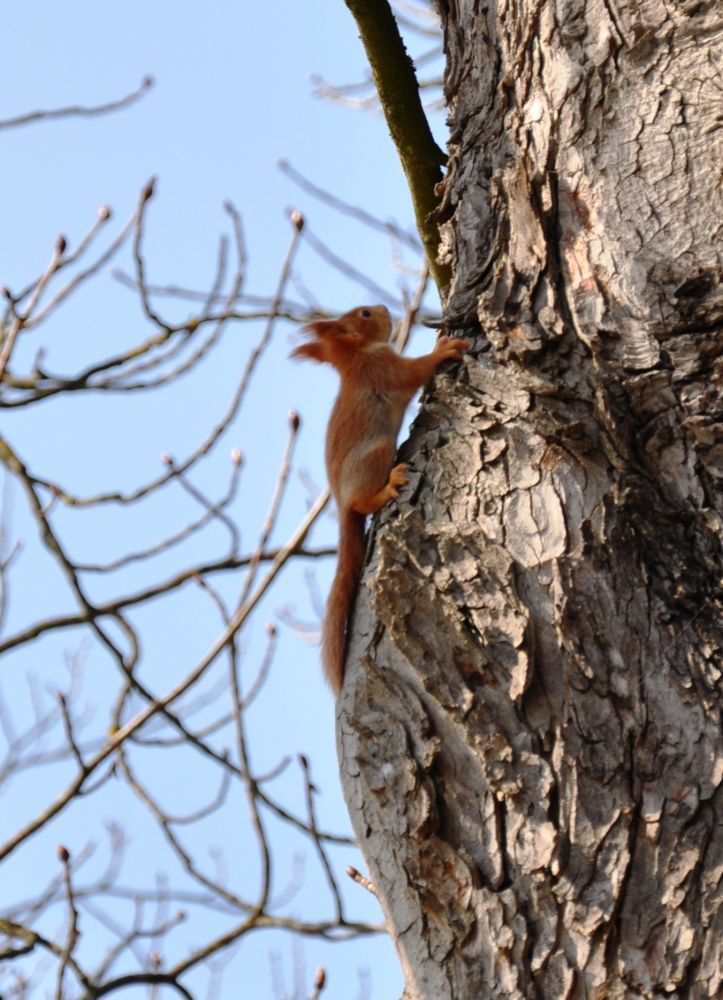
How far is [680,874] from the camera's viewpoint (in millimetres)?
1731

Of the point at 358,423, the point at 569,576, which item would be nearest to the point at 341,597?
the point at 569,576

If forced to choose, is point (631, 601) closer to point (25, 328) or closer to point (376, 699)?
point (376, 699)

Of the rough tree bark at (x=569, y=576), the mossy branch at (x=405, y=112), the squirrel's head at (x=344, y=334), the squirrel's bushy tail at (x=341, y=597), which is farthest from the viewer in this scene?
the squirrel's head at (x=344, y=334)

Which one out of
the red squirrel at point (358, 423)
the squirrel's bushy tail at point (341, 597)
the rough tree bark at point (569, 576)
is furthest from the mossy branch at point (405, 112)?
the squirrel's bushy tail at point (341, 597)

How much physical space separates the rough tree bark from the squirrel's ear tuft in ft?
3.96

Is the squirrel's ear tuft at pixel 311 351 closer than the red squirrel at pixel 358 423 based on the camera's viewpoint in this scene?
No

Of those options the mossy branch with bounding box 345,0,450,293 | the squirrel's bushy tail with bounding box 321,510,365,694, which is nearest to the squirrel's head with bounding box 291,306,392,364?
the mossy branch with bounding box 345,0,450,293

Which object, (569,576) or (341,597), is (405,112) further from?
(569,576)

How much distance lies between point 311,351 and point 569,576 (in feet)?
6.24

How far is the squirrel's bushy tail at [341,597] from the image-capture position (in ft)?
7.44

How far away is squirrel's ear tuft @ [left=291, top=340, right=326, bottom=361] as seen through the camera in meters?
3.64

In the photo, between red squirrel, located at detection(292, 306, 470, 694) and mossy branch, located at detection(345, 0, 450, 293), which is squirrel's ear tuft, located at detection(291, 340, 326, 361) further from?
mossy branch, located at detection(345, 0, 450, 293)

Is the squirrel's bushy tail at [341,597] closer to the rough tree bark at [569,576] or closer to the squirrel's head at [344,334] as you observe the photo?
the rough tree bark at [569,576]

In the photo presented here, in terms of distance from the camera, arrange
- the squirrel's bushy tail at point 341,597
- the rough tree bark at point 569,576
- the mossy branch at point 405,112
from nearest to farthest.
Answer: the rough tree bark at point 569,576 < the squirrel's bushy tail at point 341,597 < the mossy branch at point 405,112
